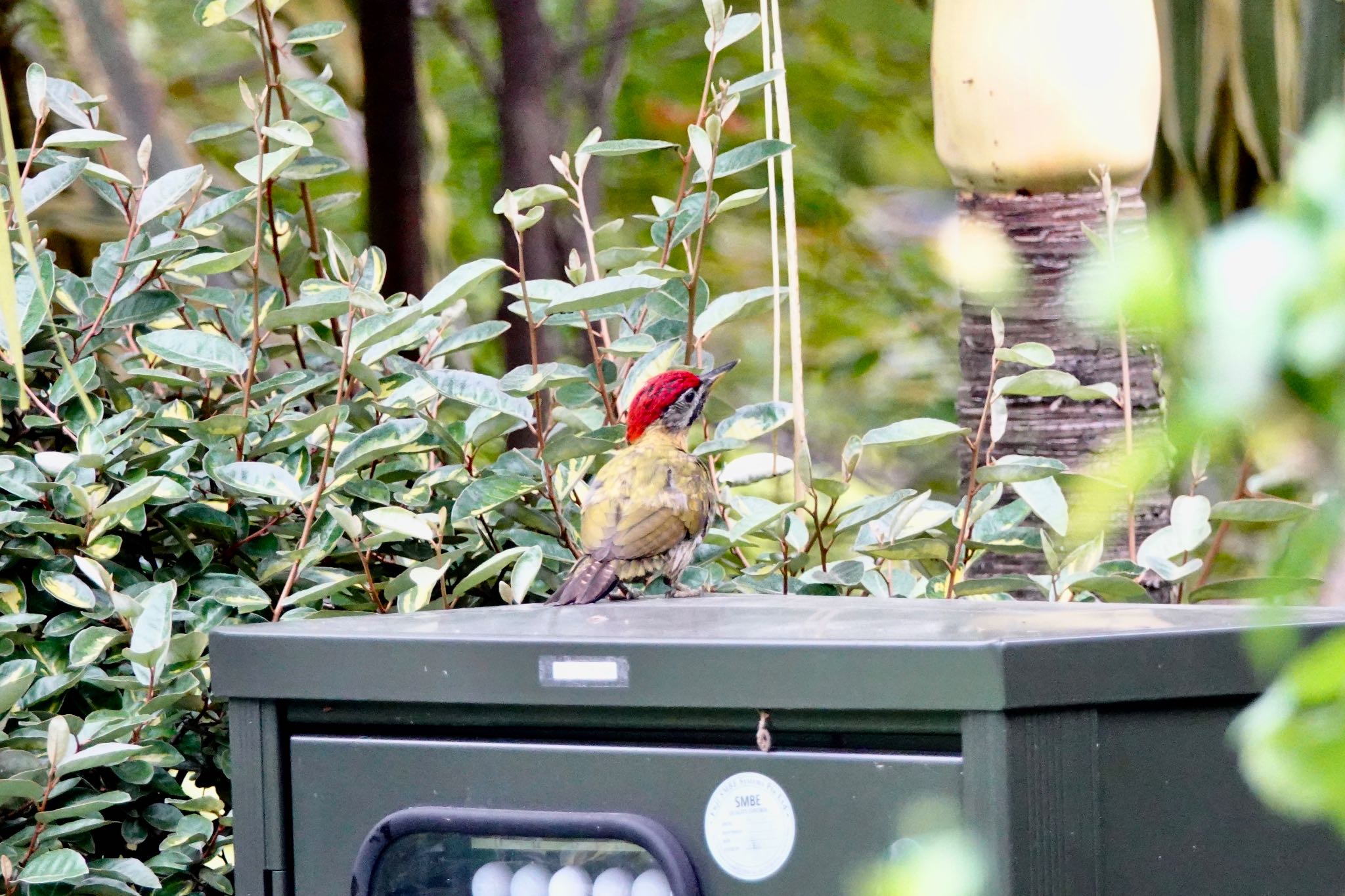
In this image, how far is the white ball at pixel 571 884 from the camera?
117 cm

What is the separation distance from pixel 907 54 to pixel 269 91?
168 inches

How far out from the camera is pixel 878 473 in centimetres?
605

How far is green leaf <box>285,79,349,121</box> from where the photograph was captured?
2.07 meters

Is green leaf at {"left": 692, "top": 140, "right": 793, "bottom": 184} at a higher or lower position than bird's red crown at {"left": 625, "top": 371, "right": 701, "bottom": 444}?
higher

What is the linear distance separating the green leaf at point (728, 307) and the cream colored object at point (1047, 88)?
78 centimetres

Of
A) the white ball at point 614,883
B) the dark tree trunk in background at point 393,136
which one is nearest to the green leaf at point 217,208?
the white ball at point 614,883

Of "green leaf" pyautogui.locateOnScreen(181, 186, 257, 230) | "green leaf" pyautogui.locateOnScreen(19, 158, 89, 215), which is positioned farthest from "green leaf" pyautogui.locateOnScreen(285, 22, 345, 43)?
"green leaf" pyautogui.locateOnScreen(19, 158, 89, 215)

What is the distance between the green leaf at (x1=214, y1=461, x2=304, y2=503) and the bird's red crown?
43 centimetres

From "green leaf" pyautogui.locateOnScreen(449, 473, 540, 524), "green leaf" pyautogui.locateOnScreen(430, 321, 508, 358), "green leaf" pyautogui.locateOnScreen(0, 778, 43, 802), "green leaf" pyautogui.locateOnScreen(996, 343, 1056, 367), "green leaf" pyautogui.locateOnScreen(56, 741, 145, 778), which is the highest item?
"green leaf" pyautogui.locateOnScreen(430, 321, 508, 358)

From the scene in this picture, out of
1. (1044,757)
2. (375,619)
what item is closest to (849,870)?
(1044,757)

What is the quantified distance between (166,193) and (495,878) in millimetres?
1159

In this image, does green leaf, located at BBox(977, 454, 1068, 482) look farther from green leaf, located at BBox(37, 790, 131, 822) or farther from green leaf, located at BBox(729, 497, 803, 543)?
green leaf, located at BBox(37, 790, 131, 822)

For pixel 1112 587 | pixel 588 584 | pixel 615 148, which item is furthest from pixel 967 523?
pixel 615 148

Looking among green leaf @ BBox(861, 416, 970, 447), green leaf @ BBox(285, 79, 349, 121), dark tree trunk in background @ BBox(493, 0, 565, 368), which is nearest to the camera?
green leaf @ BBox(861, 416, 970, 447)
